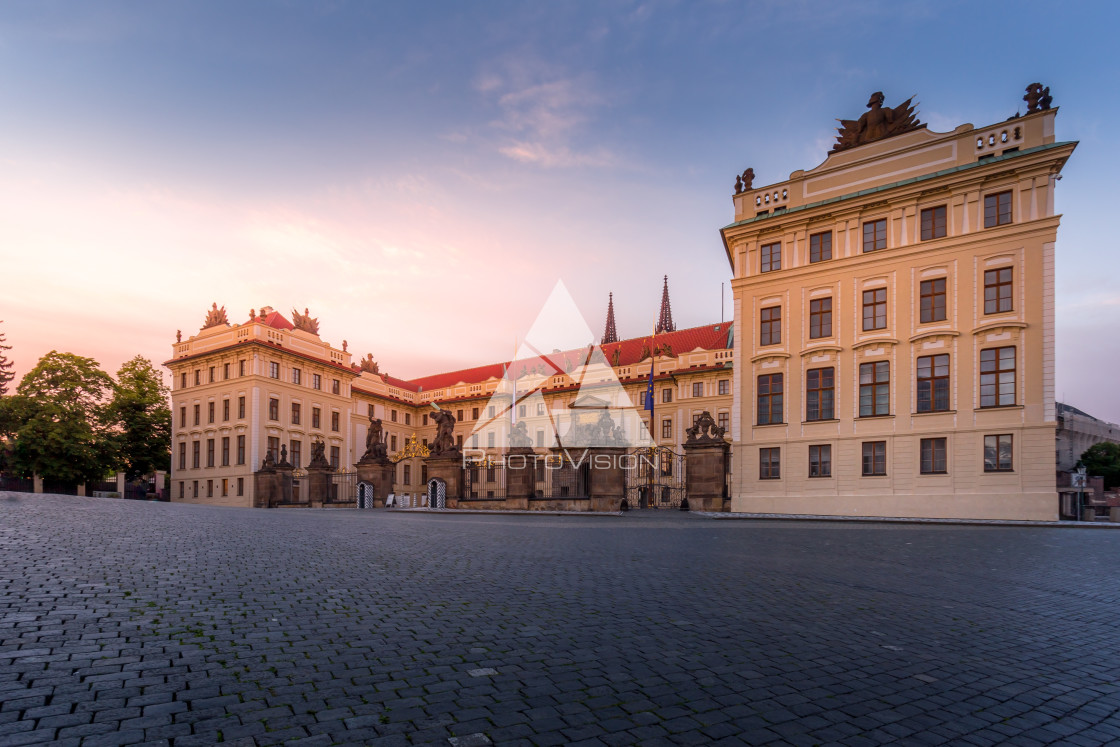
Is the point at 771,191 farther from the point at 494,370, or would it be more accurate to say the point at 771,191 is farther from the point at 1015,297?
the point at 494,370

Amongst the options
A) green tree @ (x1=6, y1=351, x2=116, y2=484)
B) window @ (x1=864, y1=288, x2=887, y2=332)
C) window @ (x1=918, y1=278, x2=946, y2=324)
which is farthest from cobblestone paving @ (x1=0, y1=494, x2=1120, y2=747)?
green tree @ (x1=6, y1=351, x2=116, y2=484)

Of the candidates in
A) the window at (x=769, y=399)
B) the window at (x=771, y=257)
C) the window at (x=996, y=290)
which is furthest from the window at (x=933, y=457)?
the window at (x=771, y=257)

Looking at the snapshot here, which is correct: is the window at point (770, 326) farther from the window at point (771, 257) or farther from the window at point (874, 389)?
the window at point (874, 389)

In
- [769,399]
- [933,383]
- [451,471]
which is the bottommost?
[451,471]

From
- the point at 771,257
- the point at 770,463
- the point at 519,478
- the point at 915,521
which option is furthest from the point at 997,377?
the point at 519,478

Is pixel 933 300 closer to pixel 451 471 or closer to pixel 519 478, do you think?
pixel 519 478

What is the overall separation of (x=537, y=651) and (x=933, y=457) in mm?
27004

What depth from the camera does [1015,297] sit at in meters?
26.1

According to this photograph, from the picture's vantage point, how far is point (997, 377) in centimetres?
2623

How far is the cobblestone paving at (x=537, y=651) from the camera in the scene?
3621 mm

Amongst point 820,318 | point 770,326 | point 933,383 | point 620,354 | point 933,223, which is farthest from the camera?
point 620,354

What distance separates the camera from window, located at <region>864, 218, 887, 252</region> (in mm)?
29281

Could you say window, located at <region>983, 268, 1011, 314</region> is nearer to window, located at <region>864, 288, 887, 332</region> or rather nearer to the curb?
window, located at <region>864, 288, 887, 332</region>

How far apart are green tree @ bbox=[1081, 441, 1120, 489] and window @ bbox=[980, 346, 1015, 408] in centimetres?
4882
